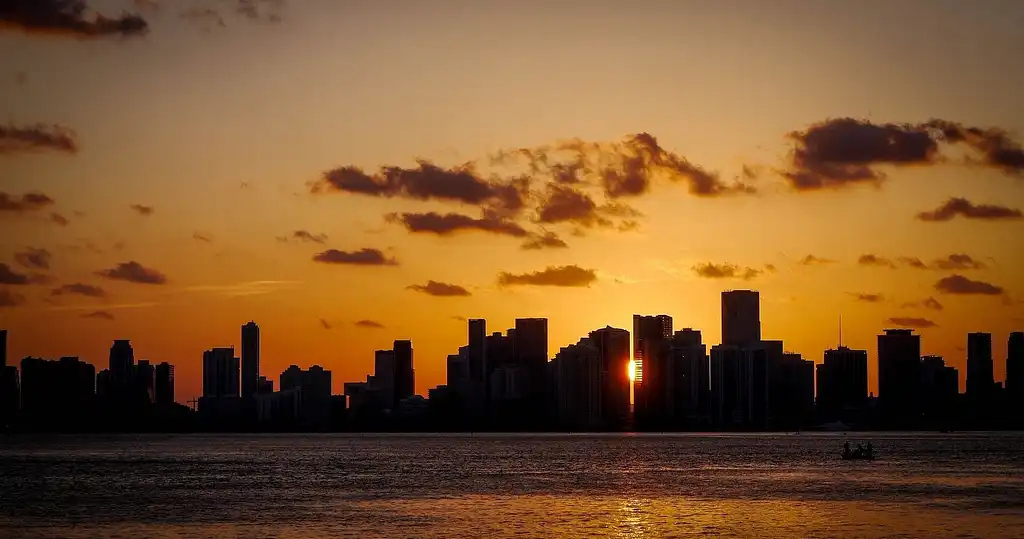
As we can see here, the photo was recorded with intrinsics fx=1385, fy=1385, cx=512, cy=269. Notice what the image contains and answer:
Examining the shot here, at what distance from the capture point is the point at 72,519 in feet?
413

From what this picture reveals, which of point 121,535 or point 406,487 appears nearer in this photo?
point 121,535

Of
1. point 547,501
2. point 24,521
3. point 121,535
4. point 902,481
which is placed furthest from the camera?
point 902,481

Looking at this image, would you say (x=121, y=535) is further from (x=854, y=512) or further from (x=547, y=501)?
(x=854, y=512)

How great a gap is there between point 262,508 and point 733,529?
48864 millimetres

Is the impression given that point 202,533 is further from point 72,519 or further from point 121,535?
point 72,519

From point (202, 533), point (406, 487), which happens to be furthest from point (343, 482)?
point (202, 533)

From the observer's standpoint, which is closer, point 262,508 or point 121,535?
point 121,535

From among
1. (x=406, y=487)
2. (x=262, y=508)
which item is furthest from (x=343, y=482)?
(x=262, y=508)

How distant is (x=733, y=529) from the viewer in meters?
113

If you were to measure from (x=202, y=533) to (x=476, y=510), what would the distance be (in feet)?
100

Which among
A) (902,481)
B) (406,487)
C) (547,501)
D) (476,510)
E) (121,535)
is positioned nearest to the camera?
(121,535)

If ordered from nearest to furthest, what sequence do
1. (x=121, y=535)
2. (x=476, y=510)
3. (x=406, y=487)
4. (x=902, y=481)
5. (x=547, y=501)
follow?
1. (x=121, y=535)
2. (x=476, y=510)
3. (x=547, y=501)
4. (x=406, y=487)
5. (x=902, y=481)

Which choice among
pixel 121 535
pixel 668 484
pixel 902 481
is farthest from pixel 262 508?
pixel 902 481

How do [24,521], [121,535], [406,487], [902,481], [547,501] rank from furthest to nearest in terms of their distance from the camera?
[902,481]
[406,487]
[547,501]
[24,521]
[121,535]
